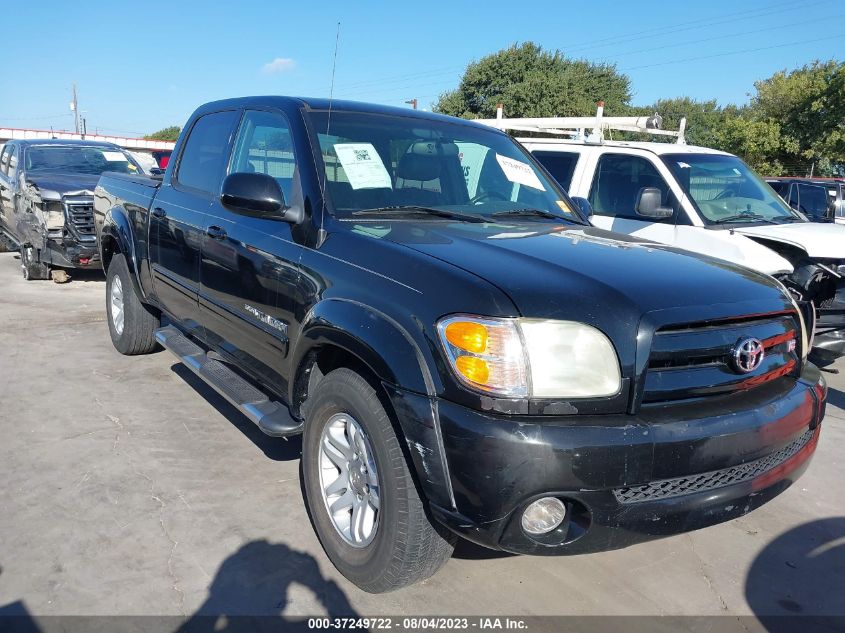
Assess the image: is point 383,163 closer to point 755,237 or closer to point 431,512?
point 431,512

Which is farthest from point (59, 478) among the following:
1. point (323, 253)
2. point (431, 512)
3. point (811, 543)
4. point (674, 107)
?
point (674, 107)

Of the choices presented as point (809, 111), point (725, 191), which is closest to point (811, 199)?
point (725, 191)

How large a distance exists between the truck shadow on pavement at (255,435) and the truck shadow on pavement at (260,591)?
38.5 inches

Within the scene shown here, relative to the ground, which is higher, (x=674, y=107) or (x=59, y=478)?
(x=674, y=107)

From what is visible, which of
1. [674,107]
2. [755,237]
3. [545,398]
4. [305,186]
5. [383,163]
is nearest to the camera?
[545,398]

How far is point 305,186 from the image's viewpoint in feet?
10.3

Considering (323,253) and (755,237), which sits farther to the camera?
(755,237)

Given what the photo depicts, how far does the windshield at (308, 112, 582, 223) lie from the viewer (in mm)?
3219

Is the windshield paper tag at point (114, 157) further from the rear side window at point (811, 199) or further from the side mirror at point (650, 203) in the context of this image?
the rear side window at point (811, 199)

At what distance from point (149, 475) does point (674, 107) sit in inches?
3114

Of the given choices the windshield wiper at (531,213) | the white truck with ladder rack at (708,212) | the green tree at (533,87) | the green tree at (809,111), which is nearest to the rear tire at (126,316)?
the windshield wiper at (531,213)

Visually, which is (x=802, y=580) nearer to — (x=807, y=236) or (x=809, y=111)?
(x=807, y=236)

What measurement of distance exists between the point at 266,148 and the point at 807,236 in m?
4.50

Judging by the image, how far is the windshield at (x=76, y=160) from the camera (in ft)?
31.6
